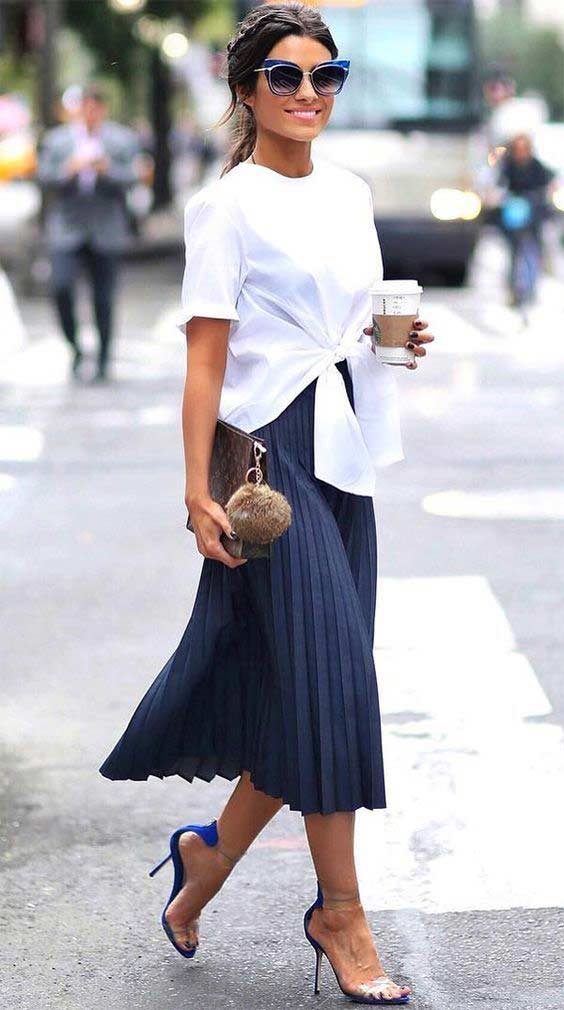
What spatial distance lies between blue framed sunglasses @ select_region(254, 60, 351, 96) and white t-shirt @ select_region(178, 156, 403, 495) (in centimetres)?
16

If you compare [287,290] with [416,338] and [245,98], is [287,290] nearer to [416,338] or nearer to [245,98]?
[416,338]

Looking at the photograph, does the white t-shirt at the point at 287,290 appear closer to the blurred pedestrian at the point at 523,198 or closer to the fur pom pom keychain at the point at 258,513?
the fur pom pom keychain at the point at 258,513

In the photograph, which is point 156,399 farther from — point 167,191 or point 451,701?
point 167,191

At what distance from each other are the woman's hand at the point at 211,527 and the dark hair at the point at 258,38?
25.4 inches

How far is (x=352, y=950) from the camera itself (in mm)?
3680

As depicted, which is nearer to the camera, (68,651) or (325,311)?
(325,311)

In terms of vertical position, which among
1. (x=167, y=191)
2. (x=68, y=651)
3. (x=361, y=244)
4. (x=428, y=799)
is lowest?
(x=167, y=191)

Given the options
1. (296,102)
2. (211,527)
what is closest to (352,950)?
(211,527)

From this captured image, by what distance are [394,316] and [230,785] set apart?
1.82m

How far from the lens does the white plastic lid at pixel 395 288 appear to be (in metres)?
3.64

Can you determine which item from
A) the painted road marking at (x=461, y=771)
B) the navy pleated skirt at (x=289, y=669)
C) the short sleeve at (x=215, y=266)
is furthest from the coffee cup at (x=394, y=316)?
the painted road marking at (x=461, y=771)

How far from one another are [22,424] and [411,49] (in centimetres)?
1006

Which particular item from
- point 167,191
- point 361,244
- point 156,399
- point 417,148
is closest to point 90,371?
point 156,399

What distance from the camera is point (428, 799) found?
4.91 m
